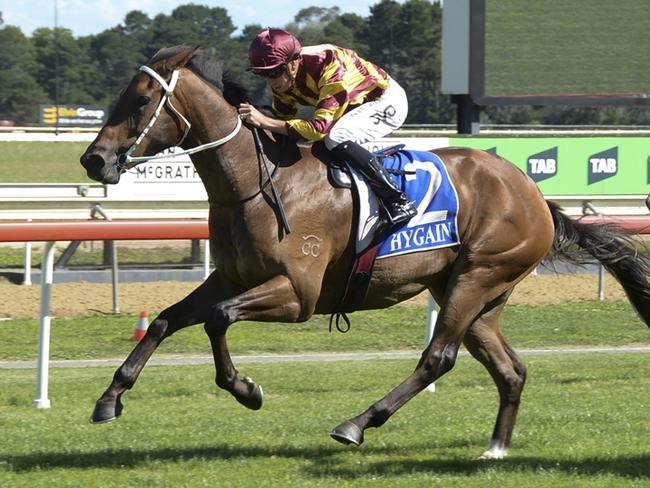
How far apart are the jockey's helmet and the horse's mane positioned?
0.65ft

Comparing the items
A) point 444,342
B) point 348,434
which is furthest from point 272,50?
point 348,434

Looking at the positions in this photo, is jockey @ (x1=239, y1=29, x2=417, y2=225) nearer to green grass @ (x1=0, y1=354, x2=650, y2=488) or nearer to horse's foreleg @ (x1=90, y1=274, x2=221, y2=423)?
horse's foreleg @ (x1=90, y1=274, x2=221, y2=423)

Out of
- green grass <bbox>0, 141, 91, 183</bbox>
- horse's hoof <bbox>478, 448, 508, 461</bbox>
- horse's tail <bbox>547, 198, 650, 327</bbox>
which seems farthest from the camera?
green grass <bbox>0, 141, 91, 183</bbox>

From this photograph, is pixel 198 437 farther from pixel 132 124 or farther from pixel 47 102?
pixel 47 102

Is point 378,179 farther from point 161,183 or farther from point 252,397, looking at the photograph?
point 161,183

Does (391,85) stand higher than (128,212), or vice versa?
(391,85)

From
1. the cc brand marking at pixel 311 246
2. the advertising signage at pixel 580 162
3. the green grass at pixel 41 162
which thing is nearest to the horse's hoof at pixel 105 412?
the cc brand marking at pixel 311 246

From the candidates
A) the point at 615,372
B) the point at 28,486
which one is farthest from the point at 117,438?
the point at 615,372

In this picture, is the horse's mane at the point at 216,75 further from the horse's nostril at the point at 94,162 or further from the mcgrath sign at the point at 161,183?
the mcgrath sign at the point at 161,183

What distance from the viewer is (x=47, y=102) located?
7238 cm

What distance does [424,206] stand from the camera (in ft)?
19.6

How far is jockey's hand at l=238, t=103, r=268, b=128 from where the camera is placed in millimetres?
5754

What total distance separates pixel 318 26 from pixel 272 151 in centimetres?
8517

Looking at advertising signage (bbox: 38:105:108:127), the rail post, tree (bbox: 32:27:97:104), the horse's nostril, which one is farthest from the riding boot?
tree (bbox: 32:27:97:104)
